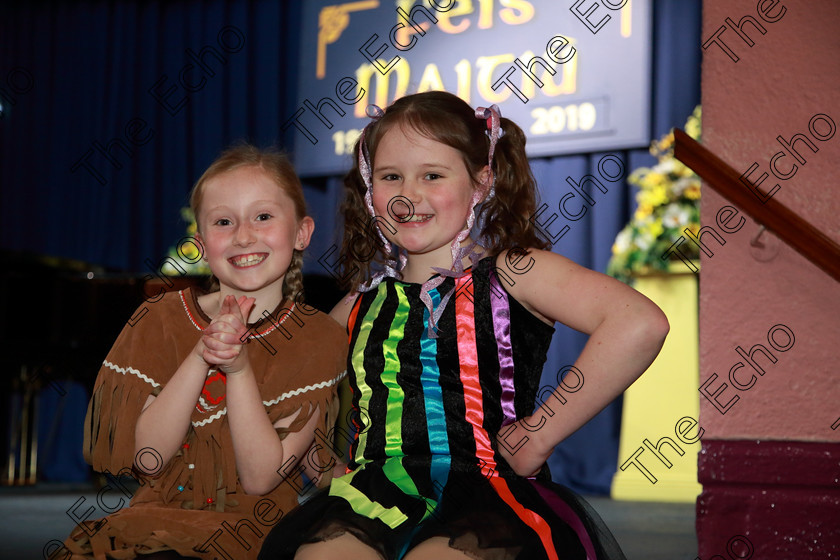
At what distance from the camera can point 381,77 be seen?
5.87 meters

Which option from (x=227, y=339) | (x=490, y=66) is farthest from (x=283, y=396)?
(x=490, y=66)

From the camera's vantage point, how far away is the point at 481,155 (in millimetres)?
1712

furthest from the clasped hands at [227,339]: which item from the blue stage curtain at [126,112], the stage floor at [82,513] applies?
the blue stage curtain at [126,112]

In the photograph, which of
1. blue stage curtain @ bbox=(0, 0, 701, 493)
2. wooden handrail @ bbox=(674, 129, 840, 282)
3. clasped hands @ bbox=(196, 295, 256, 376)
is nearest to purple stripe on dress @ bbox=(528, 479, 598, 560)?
clasped hands @ bbox=(196, 295, 256, 376)

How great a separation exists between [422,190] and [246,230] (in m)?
0.35

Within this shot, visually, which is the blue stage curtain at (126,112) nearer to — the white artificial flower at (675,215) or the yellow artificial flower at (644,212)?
the yellow artificial flower at (644,212)

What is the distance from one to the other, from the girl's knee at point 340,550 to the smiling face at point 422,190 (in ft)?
1.92

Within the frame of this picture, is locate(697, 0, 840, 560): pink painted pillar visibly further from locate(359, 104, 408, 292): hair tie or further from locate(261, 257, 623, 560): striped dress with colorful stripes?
locate(359, 104, 408, 292): hair tie

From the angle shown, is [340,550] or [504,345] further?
[504,345]

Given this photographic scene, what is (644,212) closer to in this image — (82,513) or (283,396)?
(82,513)

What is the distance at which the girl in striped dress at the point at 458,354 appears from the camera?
4.43 ft

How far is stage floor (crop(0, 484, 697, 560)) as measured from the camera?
9.26 ft

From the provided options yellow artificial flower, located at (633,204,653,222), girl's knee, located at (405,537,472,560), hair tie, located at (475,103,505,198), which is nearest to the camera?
girl's knee, located at (405,537,472,560)

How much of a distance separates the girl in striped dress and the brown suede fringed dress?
98 millimetres
